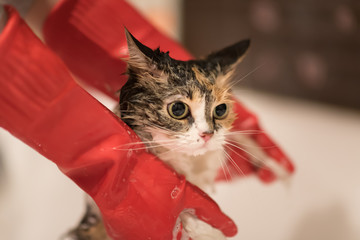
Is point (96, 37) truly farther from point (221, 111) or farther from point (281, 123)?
point (281, 123)

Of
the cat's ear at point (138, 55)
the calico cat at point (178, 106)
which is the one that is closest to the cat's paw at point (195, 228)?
the calico cat at point (178, 106)

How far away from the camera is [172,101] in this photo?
325 mm

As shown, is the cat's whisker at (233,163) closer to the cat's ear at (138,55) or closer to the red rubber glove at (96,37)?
the red rubber glove at (96,37)

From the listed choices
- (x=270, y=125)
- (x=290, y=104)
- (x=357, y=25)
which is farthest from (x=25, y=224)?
(x=357, y=25)

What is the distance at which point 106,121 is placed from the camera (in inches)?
12.4

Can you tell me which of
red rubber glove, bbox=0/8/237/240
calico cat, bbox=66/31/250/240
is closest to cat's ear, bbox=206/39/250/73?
calico cat, bbox=66/31/250/240

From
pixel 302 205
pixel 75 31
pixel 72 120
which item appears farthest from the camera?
pixel 302 205

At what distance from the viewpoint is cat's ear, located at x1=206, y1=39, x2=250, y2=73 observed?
37cm

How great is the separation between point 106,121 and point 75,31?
15cm

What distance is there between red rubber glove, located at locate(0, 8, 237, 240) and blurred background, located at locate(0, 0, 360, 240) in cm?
9

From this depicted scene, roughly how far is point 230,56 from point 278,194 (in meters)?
0.30

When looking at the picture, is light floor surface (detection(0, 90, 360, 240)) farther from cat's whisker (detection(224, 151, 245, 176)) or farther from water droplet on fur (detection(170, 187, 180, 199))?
water droplet on fur (detection(170, 187, 180, 199))

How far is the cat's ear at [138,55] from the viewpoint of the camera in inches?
11.8

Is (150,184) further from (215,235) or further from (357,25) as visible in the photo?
(357,25)
